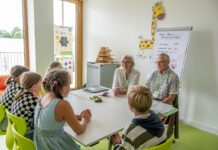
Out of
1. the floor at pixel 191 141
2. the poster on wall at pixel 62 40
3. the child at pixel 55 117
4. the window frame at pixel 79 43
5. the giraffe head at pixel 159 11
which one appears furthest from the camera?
the window frame at pixel 79 43

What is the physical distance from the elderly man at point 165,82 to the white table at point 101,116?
52cm

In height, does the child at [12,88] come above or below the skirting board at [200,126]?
above

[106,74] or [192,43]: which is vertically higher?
[192,43]

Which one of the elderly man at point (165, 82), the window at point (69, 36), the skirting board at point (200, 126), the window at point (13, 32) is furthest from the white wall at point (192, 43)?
the window at point (13, 32)

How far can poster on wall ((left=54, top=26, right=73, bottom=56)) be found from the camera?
4.48 metres

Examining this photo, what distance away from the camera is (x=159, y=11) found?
3352mm

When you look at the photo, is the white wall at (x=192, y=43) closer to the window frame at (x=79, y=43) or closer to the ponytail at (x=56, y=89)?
the window frame at (x=79, y=43)

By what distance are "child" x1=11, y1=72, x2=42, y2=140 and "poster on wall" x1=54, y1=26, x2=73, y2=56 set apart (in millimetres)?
3025

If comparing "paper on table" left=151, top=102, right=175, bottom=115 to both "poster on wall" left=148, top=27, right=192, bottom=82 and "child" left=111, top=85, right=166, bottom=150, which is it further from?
"poster on wall" left=148, top=27, right=192, bottom=82

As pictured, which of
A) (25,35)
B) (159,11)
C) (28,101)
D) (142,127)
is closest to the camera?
(142,127)

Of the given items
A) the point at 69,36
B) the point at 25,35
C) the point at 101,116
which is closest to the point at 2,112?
the point at 101,116

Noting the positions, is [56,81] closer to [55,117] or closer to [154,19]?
[55,117]

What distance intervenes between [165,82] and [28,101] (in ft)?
5.59

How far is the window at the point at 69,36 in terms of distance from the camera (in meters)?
4.54
